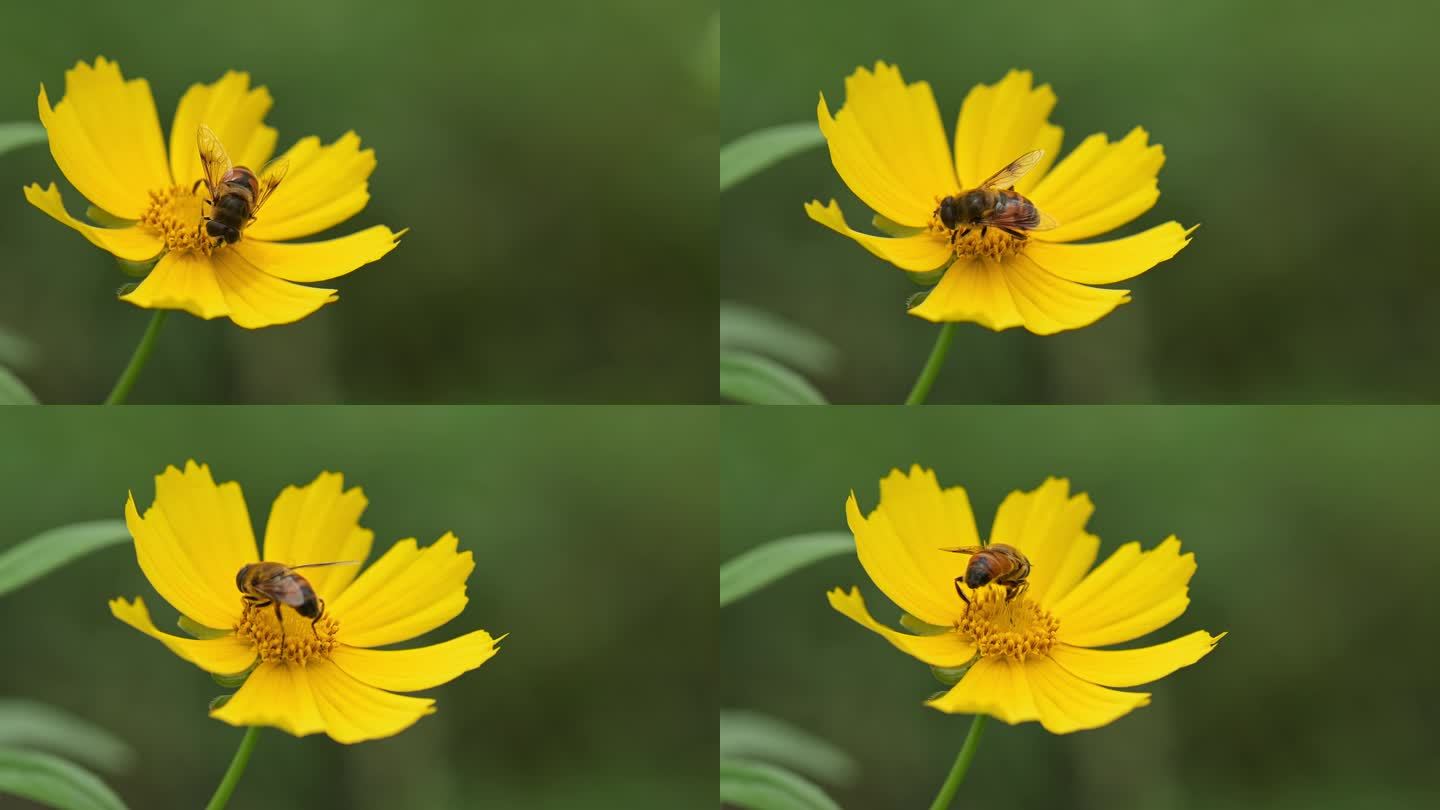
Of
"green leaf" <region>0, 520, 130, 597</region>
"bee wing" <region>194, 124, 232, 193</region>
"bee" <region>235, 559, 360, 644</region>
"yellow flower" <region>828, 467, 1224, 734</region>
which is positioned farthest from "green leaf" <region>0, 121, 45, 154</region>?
"yellow flower" <region>828, 467, 1224, 734</region>

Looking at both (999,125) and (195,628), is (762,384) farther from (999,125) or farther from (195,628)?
(195,628)

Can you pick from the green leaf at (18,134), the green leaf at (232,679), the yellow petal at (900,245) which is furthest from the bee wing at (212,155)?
the yellow petal at (900,245)

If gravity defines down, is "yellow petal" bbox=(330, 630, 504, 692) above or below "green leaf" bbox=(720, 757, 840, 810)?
above

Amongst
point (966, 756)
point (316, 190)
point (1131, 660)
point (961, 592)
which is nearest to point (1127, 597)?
point (1131, 660)

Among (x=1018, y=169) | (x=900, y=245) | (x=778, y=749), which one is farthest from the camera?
(x=778, y=749)

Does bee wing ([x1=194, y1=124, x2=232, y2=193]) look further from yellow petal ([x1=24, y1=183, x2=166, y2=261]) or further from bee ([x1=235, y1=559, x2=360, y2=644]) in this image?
bee ([x1=235, y1=559, x2=360, y2=644])

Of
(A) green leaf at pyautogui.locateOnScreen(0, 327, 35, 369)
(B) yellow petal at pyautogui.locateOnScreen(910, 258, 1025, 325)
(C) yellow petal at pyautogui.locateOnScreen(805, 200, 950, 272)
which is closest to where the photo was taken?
(C) yellow petal at pyautogui.locateOnScreen(805, 200, 950, 272)
